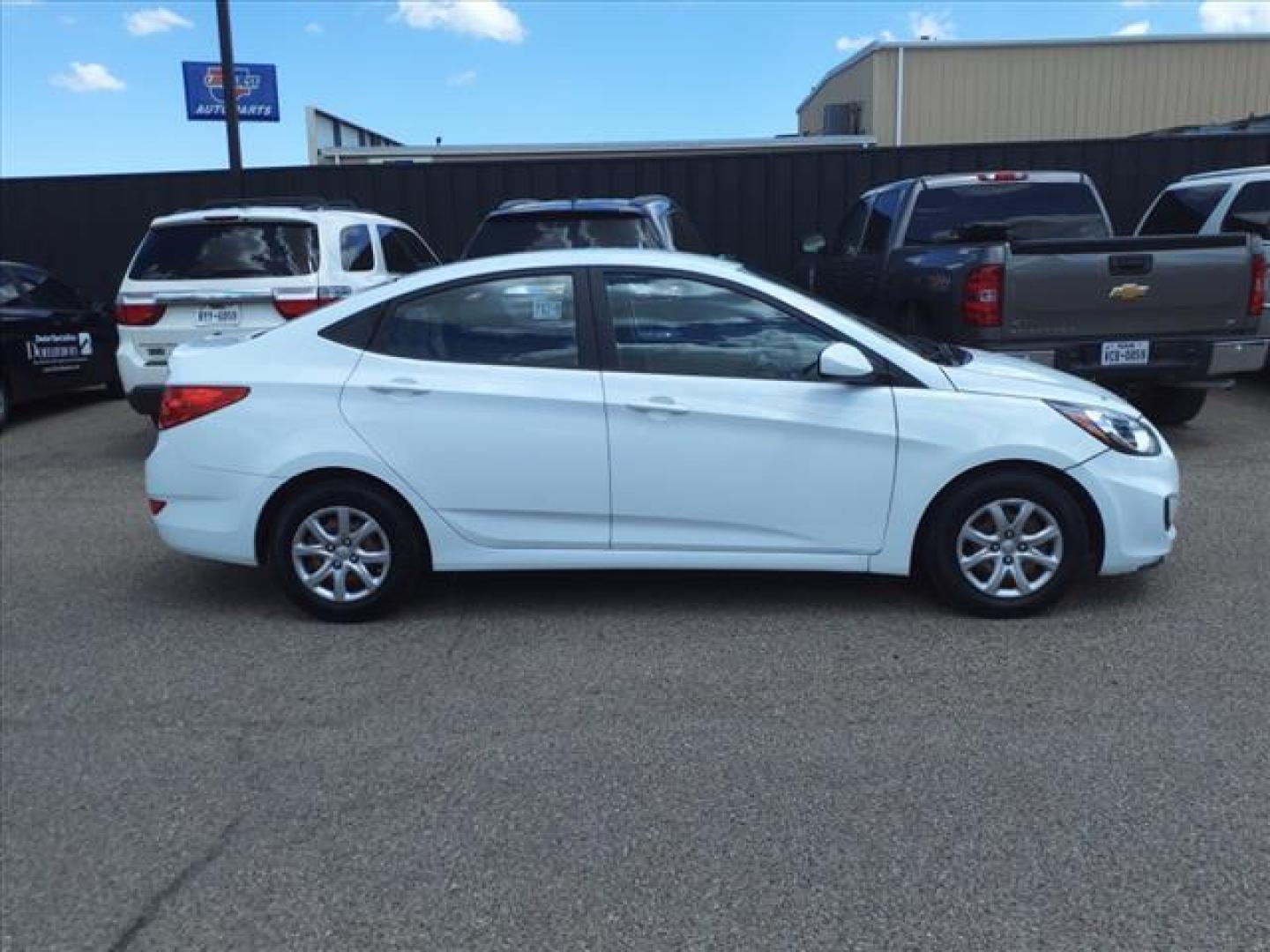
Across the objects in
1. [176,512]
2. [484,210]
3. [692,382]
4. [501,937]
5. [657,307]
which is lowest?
[501,937]

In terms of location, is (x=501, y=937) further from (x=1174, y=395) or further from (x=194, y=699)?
(x=1174, y=395)

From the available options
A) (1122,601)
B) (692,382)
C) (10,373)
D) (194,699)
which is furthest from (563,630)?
(10,373)

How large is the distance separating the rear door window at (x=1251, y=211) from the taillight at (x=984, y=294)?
3.75 metres

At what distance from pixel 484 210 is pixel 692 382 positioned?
9.62 m

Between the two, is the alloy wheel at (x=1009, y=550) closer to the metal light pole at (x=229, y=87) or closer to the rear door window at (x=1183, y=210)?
the rear door window at (x=1183, y=210)

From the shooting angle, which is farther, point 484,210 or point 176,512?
point 484,210

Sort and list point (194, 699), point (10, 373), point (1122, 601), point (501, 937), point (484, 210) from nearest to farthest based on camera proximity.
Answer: point (501, 937), point (194, 699), point (1122, 601), point (10, 373), point (484, 210)

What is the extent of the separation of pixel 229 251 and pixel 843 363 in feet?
17.3

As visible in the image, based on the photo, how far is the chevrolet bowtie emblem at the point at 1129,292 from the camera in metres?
7.30

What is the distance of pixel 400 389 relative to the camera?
487 cm

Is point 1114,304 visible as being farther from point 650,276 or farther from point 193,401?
point 193,401

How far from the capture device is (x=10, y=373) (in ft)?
32.8

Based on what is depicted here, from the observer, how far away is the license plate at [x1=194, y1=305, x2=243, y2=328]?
805 centimetres

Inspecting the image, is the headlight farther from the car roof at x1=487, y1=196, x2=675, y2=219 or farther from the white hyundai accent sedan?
the car roof at x1=487, y1=196, x2=675, y2=219
